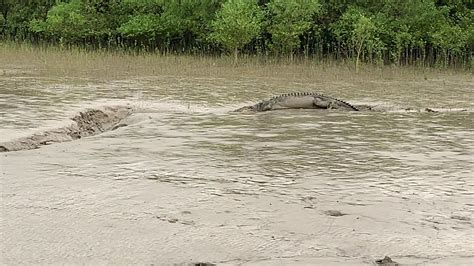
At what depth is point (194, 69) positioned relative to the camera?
22.1 m

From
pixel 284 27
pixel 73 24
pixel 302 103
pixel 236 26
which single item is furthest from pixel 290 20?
pixel 302 103

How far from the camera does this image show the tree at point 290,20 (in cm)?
2672

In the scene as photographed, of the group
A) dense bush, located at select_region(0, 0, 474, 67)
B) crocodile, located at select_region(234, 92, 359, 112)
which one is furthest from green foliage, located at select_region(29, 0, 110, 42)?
crocodile, located at select_region(234, 92, 359, 112)

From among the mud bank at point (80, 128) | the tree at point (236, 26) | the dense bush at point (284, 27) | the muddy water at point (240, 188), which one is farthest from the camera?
the dense bush at point (284, 27)

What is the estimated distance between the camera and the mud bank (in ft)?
27.6

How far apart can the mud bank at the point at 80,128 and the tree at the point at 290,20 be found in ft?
50.2

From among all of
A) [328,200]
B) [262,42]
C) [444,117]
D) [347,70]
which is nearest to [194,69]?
[347,70]

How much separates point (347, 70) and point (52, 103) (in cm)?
1348

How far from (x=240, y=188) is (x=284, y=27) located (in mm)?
20895

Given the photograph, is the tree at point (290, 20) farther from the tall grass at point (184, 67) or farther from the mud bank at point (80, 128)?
the mud bank at point (80, 128)

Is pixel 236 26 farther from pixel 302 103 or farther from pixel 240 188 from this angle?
pixel 240 188

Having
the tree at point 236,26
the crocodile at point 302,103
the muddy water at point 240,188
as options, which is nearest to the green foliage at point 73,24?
the tree at point 236,26

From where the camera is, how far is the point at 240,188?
256 inches

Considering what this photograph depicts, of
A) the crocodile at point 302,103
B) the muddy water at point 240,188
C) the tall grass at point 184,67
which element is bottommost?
the muddy water at point 240,188
